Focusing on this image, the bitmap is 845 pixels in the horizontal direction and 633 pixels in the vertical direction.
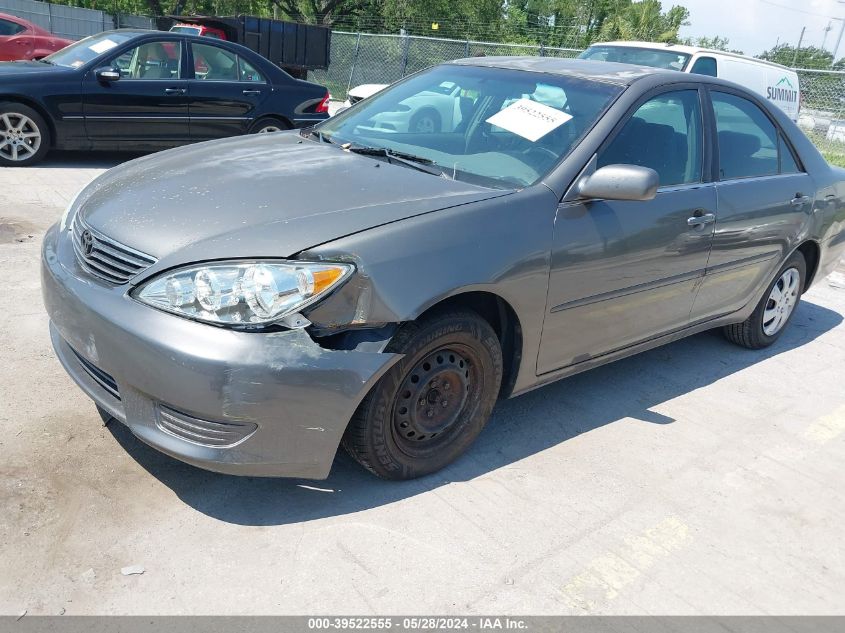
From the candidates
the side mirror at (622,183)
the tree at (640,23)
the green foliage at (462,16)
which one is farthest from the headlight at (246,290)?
the tree at (640,23)

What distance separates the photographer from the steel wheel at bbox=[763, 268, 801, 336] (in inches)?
192

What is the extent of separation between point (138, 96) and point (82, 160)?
47.6 inches

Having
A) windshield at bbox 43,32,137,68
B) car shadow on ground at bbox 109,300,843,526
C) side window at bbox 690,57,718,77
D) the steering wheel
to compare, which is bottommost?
car shadow on ground at bbox 109,300,843,526

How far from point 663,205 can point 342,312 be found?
1.86 m

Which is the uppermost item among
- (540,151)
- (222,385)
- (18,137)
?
(540,151)

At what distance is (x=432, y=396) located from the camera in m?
2.98

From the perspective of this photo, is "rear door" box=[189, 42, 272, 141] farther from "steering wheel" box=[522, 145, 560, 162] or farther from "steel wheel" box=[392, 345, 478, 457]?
"steel wheel" box=[392, 345, 478, 457]

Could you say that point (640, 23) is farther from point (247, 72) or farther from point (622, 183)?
point (622, 183)

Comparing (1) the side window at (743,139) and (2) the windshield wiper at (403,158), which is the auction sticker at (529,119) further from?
(1) the side window at (743,139)

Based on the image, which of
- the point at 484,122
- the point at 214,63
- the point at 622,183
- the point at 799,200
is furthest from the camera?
the point at 214,63

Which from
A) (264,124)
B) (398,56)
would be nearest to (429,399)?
(264,124)

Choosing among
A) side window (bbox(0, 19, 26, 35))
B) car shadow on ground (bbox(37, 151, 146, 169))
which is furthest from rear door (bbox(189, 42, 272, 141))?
side window (bbox(0, 19, 26, 35))

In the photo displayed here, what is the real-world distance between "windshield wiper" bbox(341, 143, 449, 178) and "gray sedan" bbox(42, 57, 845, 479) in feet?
0.05

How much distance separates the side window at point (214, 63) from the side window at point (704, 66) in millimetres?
6128
